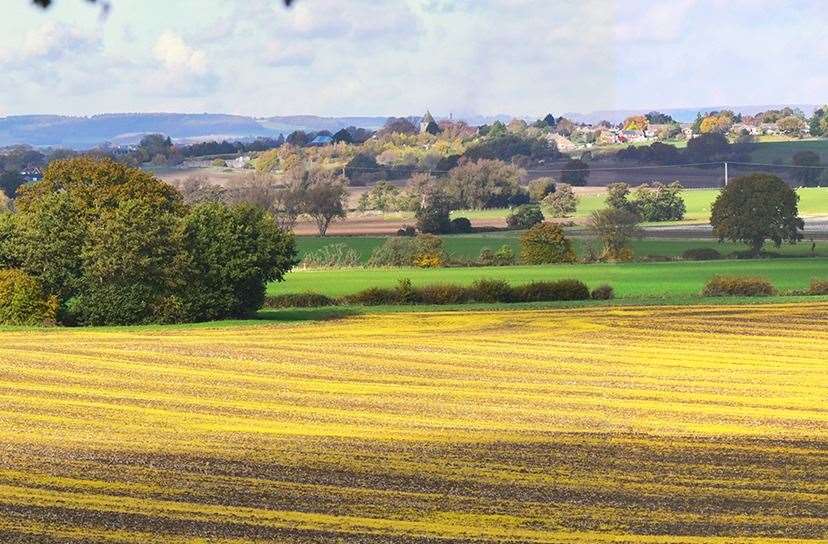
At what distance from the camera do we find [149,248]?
56.5m

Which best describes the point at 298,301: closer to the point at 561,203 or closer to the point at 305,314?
the point at 305,314

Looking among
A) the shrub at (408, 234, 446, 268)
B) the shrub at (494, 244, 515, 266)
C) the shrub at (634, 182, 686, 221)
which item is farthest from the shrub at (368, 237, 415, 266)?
the shrub at (634, 182, 686, 221)

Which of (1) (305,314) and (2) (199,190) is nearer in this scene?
(1) (305,314)

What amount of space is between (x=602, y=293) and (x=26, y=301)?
2399 cm

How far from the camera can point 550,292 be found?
214ft

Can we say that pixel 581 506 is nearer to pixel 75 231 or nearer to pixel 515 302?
pixel 75 231

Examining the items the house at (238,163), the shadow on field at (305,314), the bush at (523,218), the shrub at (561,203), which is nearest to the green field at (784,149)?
the shrub at (561,203)

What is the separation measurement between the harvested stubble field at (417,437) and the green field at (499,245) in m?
38.4

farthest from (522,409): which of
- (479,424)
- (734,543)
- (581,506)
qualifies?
(734,543)

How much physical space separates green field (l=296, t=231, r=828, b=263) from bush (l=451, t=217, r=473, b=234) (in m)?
3.41

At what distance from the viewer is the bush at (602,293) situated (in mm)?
65438

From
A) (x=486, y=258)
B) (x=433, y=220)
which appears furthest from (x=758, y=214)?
(x=433, y=220)

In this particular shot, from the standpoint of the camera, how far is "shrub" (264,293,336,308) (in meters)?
64.2

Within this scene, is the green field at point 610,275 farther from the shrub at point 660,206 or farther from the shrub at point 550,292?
the shrub at point 660,206
